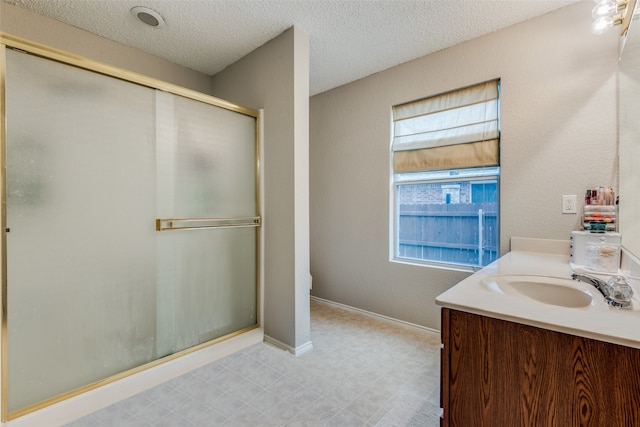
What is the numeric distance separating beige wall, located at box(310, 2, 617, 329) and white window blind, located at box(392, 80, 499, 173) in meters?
0.08

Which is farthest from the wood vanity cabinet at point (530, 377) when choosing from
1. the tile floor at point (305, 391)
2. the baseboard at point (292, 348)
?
the baseboard at point (292, 348)

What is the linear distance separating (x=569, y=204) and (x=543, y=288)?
0.91m

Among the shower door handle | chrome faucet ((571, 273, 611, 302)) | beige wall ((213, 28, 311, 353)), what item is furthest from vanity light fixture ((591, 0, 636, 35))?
the shower door handle

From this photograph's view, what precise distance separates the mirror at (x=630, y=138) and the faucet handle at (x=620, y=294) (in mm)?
553

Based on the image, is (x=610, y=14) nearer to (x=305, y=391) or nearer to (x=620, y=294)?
(x=620, y=294)

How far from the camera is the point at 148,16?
78.5 inches

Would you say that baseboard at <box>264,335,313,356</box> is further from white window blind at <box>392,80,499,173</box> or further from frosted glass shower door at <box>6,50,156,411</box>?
white window blind at <box>392,80,499,173</box>

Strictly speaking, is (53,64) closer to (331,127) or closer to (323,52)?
(323,52)

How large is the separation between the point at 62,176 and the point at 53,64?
0.55m

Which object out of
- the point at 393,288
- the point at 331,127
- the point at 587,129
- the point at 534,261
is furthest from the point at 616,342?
the point at 331,127

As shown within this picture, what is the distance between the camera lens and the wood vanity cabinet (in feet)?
2.35

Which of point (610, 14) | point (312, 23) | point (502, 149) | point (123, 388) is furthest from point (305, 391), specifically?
point (610, 14)

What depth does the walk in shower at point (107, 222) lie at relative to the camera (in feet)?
4.53

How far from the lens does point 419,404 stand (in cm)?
154
